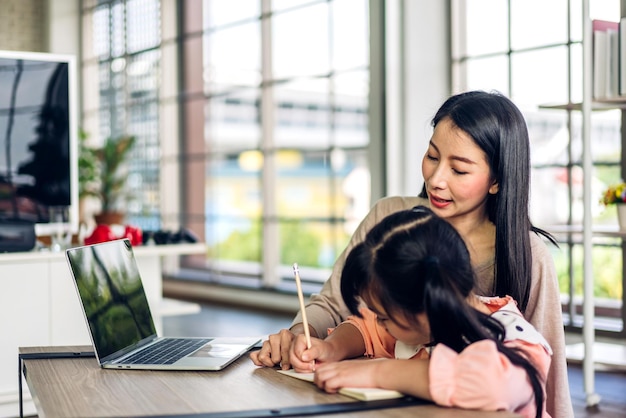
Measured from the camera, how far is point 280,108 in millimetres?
6586

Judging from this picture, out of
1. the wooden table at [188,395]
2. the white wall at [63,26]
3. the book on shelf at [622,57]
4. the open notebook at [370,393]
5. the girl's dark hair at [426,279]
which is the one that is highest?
the white wall at [63,26]

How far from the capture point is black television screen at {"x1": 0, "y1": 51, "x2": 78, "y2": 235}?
3.42 m

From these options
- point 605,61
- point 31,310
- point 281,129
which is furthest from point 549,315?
point 281,129

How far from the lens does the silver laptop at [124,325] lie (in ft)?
4.65

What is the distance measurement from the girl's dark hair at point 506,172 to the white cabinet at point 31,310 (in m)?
2.07

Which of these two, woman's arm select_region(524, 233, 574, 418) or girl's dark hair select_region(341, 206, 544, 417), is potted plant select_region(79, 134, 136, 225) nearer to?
woman's arm select_region(524, 233, 574, 418)

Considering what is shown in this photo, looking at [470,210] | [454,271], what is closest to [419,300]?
[454,271]

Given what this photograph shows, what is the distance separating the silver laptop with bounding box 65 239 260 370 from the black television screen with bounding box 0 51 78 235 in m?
1.94

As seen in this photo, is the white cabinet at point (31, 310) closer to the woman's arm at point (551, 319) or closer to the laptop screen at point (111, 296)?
the laptop screen at point (111, 296)

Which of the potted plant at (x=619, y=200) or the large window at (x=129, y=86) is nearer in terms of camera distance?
the potted plant at (x=619, y=200)

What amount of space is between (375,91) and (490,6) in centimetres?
82

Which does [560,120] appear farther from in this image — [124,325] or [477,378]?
[477,378]

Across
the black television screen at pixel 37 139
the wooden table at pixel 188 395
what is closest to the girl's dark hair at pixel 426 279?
the wooden table at pixel 188 395

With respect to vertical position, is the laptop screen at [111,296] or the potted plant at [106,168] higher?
the potted plant at [106,168]
